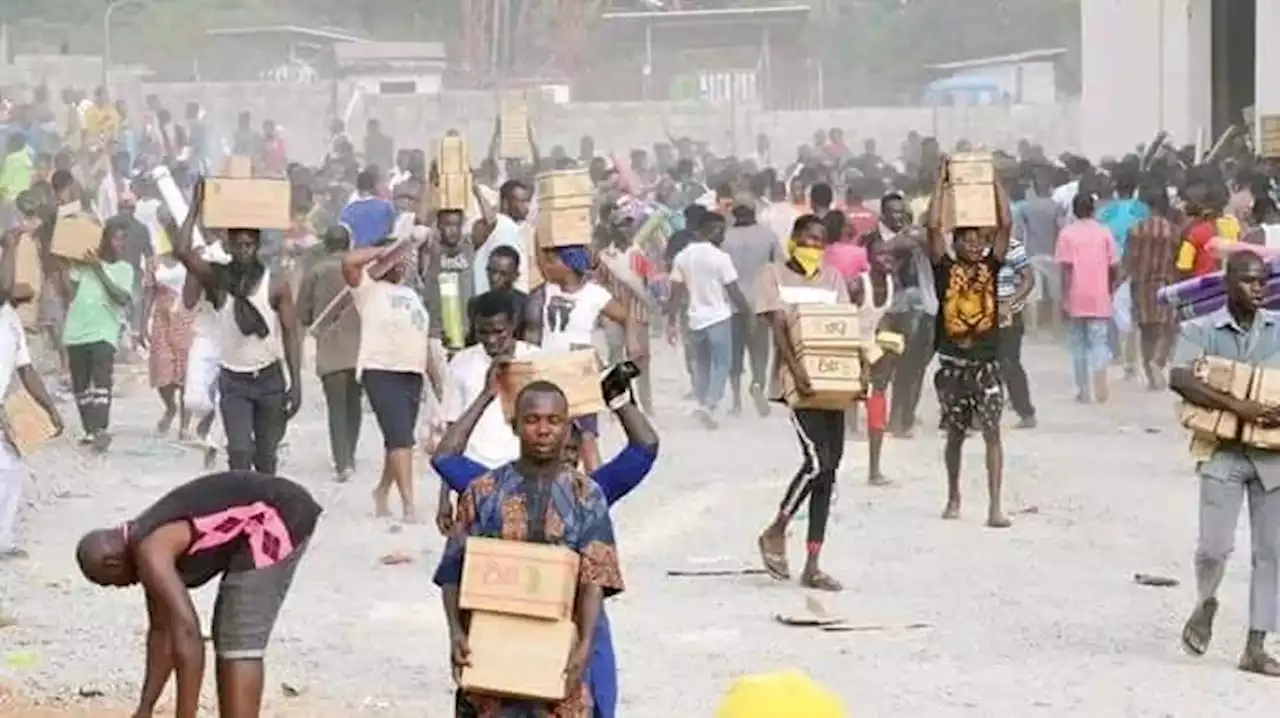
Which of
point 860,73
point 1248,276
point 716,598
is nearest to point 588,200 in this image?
point 716,598

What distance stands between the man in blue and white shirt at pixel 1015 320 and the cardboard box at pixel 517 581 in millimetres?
6987

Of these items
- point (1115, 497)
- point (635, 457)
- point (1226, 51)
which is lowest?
point (1115, 497)

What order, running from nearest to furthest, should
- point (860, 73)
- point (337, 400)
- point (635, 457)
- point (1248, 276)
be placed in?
1. point (635, 457)
2. point (1248, 276)
3. point (337, 400)
4. point (860, 73)

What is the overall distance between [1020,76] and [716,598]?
114 feet

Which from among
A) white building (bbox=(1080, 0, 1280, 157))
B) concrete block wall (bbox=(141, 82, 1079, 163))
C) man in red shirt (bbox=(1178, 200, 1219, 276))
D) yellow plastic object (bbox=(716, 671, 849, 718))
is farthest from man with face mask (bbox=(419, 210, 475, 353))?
concrete block wall (bbox=(141, 82, 1079, 163))

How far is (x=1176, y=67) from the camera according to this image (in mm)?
26922

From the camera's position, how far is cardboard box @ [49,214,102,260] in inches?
603

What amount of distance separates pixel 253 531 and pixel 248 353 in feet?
12.5

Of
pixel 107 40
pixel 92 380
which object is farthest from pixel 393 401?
pixel 107 40

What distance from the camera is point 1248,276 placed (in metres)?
8.67

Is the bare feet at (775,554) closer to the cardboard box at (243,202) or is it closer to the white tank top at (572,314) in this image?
the white tank top at (572,314)

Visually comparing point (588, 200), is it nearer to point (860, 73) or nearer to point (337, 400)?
point (337, 400)

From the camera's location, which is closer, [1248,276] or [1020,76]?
[1248,276]

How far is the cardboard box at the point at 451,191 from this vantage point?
41.5 feet
